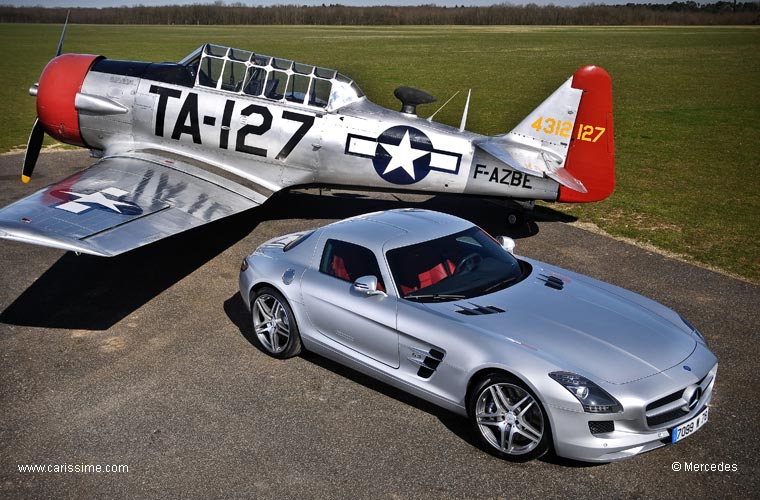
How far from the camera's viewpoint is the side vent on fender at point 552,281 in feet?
21.8

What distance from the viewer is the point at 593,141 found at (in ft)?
36.3

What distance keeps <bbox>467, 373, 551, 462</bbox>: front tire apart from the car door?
93 centimetres

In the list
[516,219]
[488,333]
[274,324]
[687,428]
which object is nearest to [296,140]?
[516,219]

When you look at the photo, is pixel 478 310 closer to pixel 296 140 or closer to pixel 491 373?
pixel 491 373

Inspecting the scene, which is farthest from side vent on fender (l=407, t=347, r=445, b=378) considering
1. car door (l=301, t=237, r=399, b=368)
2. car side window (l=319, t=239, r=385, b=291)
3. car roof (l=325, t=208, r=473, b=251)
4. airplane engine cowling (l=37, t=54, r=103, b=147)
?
airplane engine cowling (l=37, t=54, r=103, b=147)

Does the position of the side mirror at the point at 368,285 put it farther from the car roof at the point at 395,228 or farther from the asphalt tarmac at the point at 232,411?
the asphalt tarmac at the point at 232,411

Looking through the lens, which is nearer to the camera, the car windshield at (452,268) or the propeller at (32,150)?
the car windshield at (452,268)

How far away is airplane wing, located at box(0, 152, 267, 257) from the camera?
8055 millimetres

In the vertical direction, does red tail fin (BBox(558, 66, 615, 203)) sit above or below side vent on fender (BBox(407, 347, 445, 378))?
above

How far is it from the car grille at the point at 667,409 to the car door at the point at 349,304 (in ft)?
7.00

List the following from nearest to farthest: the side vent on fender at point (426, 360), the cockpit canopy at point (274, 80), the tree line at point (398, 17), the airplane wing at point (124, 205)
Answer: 1. the side vent on fender at point (426, 360)
2. the airplane wing at point (124, 205)
3. the cockpit canopy at point (274, 80)
4. the tree line at point (398, 17)

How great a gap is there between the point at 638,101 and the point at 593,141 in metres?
20.9

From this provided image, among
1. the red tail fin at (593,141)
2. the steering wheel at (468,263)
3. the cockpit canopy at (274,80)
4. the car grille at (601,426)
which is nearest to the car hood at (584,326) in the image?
the car grille at (601,426)

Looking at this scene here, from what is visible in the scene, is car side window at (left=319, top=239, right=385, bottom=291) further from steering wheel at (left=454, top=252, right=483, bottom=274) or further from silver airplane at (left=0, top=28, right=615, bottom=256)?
silver airplane at (left=0, top=28, right=615, bottom=256)
